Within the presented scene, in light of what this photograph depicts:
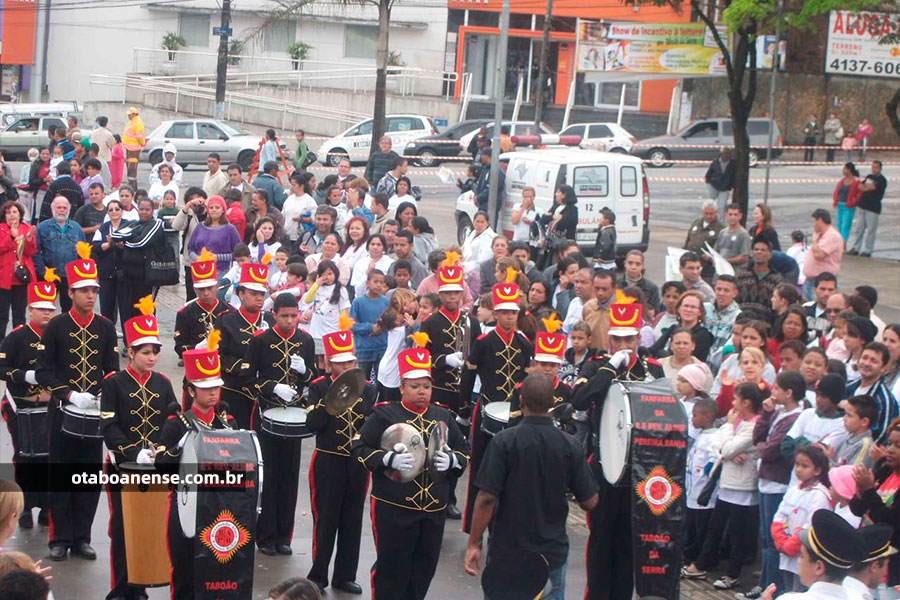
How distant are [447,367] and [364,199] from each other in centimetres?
728

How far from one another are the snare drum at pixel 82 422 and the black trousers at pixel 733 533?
174 inches

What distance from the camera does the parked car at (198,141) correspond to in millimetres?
33250

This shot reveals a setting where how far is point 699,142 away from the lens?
121ft

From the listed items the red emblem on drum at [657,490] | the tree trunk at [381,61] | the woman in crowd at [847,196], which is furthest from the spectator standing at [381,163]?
the red emblem on drum at [657,490]

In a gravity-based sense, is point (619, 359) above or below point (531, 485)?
above

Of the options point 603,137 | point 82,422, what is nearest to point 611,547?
point 82,422

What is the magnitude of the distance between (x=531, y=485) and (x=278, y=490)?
9.32 feet

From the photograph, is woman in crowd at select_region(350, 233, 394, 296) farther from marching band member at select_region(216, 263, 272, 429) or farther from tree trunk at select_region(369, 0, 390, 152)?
tree trunk at select_region(369, 0, 390, 152)

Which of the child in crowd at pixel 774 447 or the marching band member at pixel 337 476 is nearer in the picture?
the marching band member at pixel 337 476

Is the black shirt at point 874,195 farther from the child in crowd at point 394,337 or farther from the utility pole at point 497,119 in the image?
the child in crowd at point 394,337

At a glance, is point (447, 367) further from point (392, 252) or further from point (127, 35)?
point (127, 35)

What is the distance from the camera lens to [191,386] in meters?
7.80

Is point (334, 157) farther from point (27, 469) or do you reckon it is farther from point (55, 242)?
point (27, 469)

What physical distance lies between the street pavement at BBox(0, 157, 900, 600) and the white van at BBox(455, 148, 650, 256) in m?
1.03
